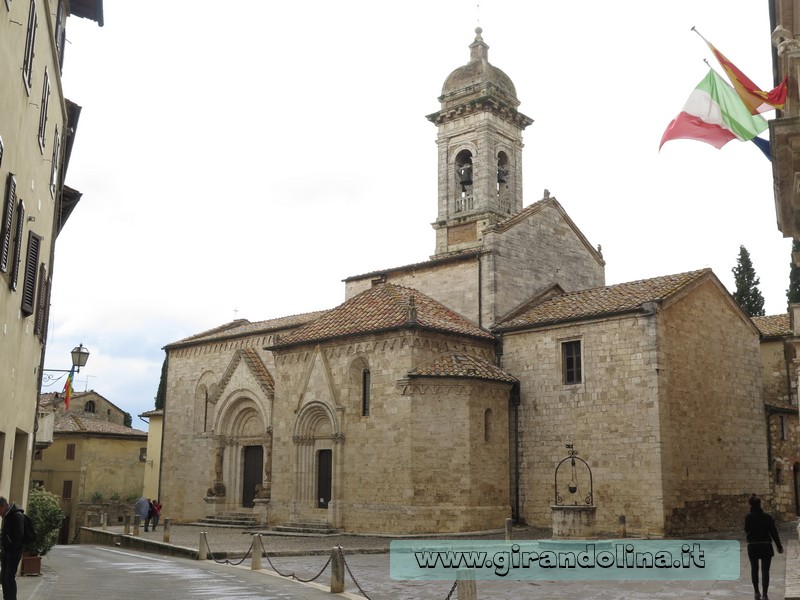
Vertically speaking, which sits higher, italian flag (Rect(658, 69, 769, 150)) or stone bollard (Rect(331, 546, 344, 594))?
italian flag (Rect(658, 69, 769, 150))

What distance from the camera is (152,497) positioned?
3891 cm

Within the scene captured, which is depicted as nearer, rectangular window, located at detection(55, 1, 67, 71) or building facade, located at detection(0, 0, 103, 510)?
building facade, located at detection(0, 0, 103, 510)

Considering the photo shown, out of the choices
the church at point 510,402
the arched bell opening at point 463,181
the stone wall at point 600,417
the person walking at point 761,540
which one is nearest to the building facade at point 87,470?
the church at point 510,402

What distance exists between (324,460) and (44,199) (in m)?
14.2

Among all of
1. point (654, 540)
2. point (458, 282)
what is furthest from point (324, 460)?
point (654, 540)

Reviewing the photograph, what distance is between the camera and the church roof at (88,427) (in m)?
44.3

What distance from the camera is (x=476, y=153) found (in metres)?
32.3

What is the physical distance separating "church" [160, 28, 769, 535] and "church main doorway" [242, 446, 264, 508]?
7 cm

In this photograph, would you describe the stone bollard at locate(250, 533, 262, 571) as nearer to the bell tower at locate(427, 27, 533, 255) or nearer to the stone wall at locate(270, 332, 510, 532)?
the stone wall at locate(270, 332, 510, 532)

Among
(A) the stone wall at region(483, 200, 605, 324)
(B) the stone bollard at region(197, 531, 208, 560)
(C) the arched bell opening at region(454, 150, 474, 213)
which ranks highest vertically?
(C) the arched bell opening at region(454, 150, 474, 213)

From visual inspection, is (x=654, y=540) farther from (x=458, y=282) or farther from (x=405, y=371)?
(x=458, y=282)

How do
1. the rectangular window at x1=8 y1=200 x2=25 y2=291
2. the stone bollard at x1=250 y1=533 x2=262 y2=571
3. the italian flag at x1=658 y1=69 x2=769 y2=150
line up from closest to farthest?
the rectangular window at x1=8 y1=200 x2=25 y2=291, the italian flag at x1=658 y1=69 x2=769 y2=150, the stone bollard at x1=250 y1=533 x2=262 y2=571

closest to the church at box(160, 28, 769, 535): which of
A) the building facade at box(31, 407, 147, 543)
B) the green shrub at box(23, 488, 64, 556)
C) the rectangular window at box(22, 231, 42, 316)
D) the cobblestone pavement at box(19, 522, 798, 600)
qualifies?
the cobblestone pavement at box(19, 522, 798, 600)

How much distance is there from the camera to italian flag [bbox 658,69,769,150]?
1203 centimetres
